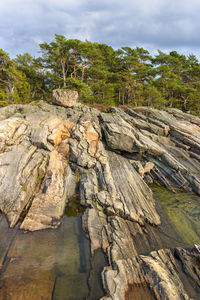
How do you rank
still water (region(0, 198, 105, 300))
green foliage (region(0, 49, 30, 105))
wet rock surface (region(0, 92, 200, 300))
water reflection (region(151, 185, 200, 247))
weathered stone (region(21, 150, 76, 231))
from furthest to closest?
green foliage (region(0, 49, 30, 105))
water reflection (region(151, 185, 200, 247))
weathered stone (region(21, 150, 76, 231))
wet rock surface (region(0, 92, 200, 300))
still water (region(0, 198, 105, 300))

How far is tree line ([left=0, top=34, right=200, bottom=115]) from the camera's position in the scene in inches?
1202

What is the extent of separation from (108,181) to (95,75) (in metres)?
33.6

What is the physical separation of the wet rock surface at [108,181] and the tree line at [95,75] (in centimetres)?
1650

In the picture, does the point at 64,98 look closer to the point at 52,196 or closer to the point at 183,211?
the point at 52,196

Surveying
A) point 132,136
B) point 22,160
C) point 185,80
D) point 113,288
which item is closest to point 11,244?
point 113,288

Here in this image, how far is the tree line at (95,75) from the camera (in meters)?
30.5

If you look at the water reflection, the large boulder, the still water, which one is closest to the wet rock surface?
the still water

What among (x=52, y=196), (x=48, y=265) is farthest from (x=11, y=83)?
(x=48, y=265)

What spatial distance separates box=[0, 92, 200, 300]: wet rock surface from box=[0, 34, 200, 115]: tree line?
16496 millimetres

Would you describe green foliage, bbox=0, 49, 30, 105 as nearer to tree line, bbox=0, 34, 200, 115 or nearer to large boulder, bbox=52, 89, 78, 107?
tree line, bbox=0, 34, 200, 115

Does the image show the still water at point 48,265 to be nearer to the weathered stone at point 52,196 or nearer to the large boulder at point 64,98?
the weathered stone at point 52,196

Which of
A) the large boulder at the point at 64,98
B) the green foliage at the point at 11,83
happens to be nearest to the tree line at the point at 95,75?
the green foliage at the point at 11,83

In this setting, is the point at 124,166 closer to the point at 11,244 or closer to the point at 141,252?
the point at 141,252

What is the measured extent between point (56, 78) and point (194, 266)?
131ft
